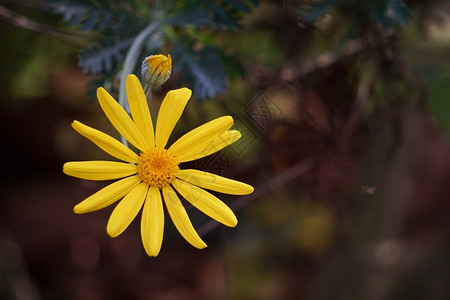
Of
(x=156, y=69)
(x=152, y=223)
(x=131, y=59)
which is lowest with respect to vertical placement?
(x=152, y=223)

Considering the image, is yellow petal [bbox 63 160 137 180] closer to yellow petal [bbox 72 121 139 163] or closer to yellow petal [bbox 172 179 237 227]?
yellow petal [bbox 72 121 139 163]

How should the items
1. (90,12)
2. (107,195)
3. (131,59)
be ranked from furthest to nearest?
1. (90,12)
2. (131,59)
3. (107,195)

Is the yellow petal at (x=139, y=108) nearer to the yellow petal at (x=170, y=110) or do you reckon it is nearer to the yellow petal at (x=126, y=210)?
the yellow petal at (x=170, y=110)

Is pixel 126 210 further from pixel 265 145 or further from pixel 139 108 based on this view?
pixel 265 145

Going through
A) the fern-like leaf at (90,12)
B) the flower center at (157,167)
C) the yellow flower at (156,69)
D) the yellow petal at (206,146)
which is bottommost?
the flower center at (157,167)

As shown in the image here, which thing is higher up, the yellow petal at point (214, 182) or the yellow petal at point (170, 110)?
the yellow petal at point (170, 110)

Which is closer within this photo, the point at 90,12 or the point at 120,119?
the point at 120,119

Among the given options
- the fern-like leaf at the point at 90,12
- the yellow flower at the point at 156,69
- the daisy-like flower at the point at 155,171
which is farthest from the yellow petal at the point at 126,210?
the fern-like leaf at the point at 90,12

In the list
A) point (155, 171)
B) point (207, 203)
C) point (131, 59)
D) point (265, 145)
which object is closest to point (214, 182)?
point (207, 203)
